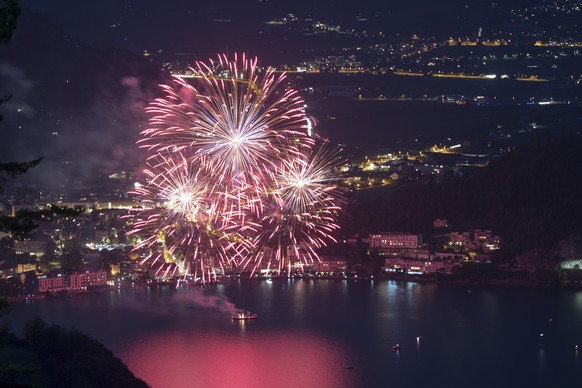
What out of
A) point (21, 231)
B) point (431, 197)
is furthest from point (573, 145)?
point (21, 231)

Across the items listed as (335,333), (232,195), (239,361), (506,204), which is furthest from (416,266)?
(239,361)

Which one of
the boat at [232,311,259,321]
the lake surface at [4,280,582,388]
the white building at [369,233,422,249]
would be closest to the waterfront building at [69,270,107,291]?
the lake surface at [4,280,582,388]

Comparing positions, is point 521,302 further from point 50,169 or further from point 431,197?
point 50,169

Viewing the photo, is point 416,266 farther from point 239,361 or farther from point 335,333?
point 239,361

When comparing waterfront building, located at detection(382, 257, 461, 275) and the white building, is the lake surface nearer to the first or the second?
waterfront building, located at detection(382, 257, 461, 275)

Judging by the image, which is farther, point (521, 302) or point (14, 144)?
point (14, 144)

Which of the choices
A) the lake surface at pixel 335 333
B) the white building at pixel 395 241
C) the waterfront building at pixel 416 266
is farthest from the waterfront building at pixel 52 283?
the white building at pixel 395 241
